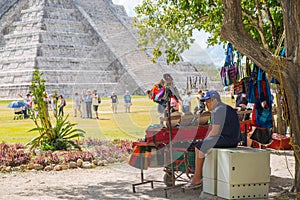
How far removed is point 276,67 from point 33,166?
5.23 meters

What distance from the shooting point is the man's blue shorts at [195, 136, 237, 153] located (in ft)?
22.4

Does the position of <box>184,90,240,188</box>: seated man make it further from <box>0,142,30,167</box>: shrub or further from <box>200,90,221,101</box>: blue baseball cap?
<box>0,142,30,167</box>: shrub

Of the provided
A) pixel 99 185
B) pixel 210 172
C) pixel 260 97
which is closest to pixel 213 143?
pixel 210 172

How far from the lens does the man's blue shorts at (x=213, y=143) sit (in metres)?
6.82

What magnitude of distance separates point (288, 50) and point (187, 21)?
739 centimetres

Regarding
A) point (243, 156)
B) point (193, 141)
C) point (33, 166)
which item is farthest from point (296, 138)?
point (33, 166)

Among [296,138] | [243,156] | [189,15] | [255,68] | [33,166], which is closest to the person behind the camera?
[243,156]

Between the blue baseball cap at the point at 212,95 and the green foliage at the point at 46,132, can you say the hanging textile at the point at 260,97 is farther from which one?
the green foliage at the point at 46,132

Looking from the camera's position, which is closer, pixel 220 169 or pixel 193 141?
pixel 220 169

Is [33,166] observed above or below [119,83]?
below

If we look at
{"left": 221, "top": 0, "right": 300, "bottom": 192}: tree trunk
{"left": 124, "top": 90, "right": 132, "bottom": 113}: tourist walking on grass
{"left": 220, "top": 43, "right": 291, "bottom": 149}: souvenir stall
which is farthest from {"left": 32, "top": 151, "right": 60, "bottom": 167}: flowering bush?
{"left": 221, "top": 0, "right": 300, "bottom": 192}: tree trunk

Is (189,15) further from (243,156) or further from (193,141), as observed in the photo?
(243,156)

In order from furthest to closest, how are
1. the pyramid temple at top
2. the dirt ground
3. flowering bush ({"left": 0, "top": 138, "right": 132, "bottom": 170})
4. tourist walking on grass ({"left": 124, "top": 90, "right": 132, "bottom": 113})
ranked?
the pyramid temple at top < flowering bush ({"left": 0, "top": 138, "right": 132, "bottom": 170}) < the dirt ground < tourist walking on grass ({"left": 124, "top": 90, "right": 132, "bottom": 113})

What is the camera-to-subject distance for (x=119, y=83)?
23.4 feet
